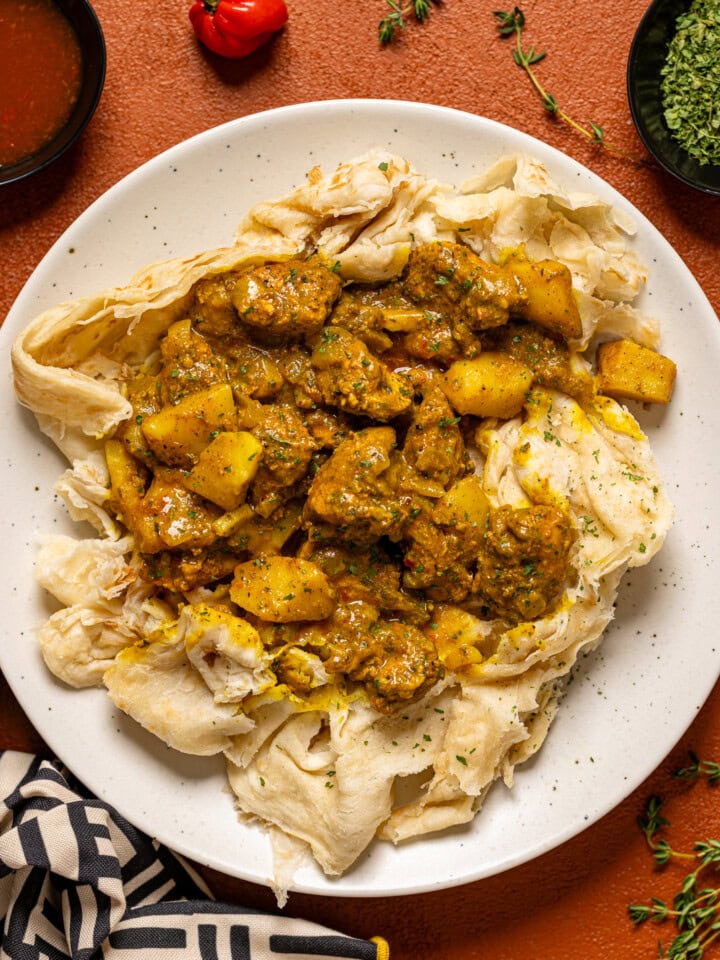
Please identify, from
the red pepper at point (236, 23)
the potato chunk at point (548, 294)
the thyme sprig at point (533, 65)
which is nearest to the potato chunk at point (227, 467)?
the potato chunk at point (548, 294)

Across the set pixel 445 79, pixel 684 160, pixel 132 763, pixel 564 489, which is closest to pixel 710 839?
Result: pixel 564 489

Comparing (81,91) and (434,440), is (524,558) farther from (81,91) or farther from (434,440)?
(81,91)

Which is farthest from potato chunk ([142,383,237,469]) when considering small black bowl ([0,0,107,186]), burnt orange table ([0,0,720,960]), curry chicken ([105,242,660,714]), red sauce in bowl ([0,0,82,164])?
red sauce in bowl ([0,0,82,164])

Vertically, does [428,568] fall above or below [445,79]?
below

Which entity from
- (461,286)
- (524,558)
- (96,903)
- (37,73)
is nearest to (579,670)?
(524,558)

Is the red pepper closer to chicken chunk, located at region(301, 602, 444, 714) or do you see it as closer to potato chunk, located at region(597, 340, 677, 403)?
potato chunk, located at region(597, 340, 677, 403)

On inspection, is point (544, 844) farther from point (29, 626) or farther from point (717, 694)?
point (29, 626)
